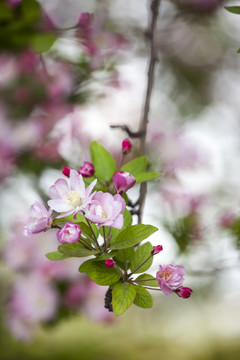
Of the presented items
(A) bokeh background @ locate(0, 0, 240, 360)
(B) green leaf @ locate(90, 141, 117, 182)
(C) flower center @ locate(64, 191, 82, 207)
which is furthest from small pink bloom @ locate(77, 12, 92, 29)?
(C) flower center @ locate(64, 191, 82, 207)

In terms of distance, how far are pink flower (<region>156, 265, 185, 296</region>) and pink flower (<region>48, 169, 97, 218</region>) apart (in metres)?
0.08

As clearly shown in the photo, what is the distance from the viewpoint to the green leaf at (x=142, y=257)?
1.14 feet

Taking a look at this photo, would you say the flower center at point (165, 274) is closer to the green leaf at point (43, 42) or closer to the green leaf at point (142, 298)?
the green leaf at point (142, 298)

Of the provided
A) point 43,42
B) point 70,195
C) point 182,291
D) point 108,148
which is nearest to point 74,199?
point 70,195

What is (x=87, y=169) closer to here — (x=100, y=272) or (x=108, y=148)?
(x=100, y=272)

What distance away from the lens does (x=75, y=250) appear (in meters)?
0.32

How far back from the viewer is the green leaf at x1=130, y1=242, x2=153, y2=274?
347mm

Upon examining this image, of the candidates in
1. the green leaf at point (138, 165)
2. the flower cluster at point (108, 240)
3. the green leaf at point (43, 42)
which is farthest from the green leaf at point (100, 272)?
the green leaf at point (43, 42)

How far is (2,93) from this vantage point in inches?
45.9

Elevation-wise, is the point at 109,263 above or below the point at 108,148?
above

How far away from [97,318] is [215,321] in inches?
38.7

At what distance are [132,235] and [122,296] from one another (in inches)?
1.8

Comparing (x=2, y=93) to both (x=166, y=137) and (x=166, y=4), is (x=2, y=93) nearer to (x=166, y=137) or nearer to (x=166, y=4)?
(x=166, y=137)

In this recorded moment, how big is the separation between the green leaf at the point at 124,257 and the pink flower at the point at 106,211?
5cm
